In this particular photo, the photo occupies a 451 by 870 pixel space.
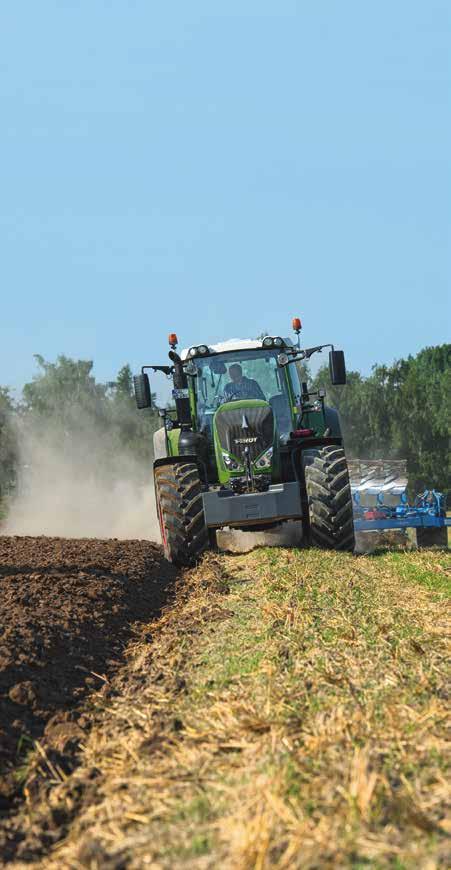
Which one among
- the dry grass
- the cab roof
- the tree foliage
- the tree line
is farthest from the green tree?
the dry grass

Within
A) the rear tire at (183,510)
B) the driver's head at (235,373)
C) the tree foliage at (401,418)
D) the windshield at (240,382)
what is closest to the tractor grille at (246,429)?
the rear tire at (183,510)

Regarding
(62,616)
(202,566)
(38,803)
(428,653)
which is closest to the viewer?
(38,803)

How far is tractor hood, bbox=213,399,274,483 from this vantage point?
490 inches

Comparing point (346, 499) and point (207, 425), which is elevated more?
point (207, 425)

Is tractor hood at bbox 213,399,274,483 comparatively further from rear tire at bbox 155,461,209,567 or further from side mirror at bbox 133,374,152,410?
side mirror at bbox 133,374,152,410

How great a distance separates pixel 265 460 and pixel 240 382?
136 cm

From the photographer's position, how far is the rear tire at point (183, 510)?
40.0 feet

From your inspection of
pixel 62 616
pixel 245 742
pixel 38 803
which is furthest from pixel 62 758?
pixel 62 616

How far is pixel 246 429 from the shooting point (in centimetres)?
1241

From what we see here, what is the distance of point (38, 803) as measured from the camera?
396 cm

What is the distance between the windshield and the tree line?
45.3 m

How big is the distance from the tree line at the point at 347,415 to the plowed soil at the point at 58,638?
4768cm

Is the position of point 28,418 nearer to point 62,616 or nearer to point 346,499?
point 346,499

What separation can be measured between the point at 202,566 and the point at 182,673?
6.41 metres
